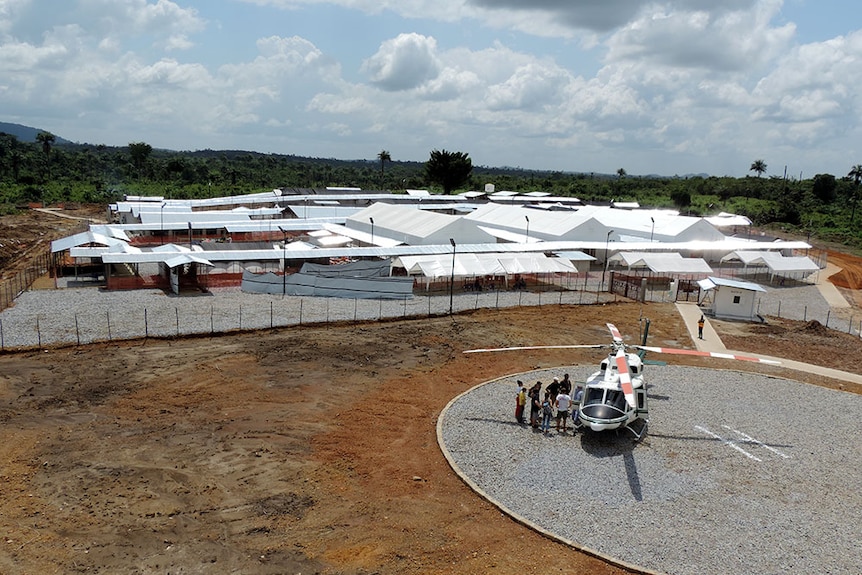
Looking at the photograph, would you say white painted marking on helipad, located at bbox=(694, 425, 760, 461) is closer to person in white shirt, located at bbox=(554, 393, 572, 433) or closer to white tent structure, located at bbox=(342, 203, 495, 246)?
person in white shirt, located at bbox=(554, 393, 572, 433)

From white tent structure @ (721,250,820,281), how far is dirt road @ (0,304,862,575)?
2564 centimetres

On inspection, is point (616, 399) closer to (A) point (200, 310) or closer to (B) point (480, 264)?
(A) point (200, 310)

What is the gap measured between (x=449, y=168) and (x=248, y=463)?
102 meters

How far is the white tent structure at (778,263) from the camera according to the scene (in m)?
48.3

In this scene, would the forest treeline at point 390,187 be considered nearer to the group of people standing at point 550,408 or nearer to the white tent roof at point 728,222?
the white tent roof at point 728,222

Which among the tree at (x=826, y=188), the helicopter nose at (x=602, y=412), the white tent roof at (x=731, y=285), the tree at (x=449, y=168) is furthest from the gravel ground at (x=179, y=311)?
the tree at (x=826, y=188)

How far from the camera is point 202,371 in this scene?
23.9 metres

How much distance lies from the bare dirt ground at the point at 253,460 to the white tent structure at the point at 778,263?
821 inches

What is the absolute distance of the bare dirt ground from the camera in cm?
1291

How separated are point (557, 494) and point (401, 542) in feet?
14.3

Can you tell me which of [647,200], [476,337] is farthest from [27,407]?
[647,200]

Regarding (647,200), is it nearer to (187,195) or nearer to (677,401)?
(187,195)

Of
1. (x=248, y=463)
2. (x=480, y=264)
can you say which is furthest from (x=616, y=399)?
(x=480, y=264)

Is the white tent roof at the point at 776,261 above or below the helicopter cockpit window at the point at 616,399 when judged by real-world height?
above
